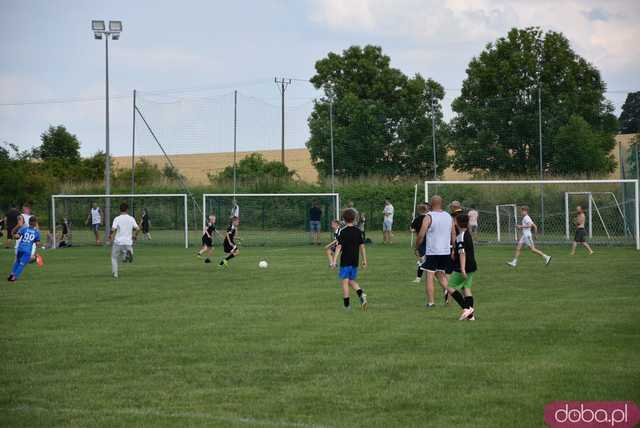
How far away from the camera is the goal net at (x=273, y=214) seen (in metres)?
42.5

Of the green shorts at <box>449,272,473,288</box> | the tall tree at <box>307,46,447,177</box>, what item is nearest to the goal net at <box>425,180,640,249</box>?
the tall tree at <box>307,46,447,177</box>

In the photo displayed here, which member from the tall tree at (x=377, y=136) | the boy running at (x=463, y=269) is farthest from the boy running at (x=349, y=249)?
the tall tree at (x=377, y=136)

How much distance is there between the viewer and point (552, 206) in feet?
134

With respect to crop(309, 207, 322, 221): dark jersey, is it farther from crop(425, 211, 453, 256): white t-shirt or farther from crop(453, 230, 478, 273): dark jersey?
crop(453, 230, 478, 273): dark jersey

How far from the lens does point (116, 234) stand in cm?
2259

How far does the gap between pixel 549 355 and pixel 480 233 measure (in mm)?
32011

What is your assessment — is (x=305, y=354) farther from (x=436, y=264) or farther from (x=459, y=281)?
(x=436, y=264)

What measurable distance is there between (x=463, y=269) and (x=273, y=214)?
3065cm

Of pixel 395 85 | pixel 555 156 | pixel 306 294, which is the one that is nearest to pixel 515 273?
pixel 306 294

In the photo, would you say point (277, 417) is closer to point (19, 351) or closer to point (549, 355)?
point (549, 355)

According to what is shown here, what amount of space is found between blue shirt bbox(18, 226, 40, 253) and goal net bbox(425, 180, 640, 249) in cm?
2024

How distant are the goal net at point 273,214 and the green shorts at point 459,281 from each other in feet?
89.3

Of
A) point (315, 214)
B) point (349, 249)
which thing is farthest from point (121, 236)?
point (315, 214)

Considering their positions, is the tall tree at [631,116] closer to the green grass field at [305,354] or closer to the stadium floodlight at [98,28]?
the stadium floodlight at [98,28]
